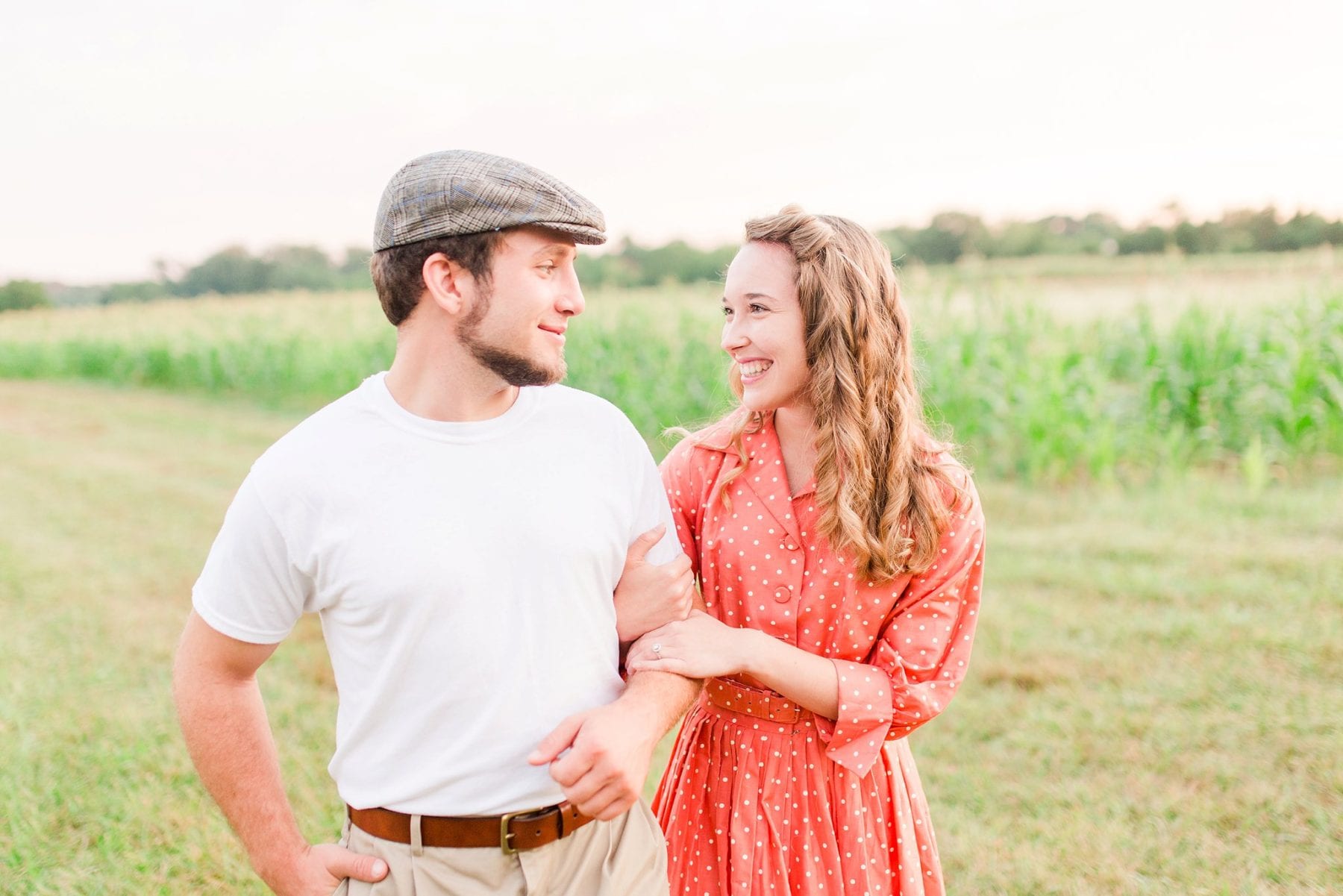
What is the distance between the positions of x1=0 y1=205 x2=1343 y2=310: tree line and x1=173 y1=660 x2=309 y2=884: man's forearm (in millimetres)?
872

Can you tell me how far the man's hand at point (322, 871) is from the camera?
1.78 metres

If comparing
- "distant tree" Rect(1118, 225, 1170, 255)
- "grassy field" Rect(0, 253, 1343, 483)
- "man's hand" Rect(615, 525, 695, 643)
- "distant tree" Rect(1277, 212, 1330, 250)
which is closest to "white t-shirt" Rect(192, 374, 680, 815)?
"man's hand" Rect(615, 525, 695, 643)

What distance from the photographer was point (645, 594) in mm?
1961

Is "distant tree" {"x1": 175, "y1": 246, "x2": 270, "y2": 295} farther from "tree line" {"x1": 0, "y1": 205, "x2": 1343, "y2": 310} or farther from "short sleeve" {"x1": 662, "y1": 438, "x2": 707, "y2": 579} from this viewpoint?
"short sleeve" {"x1": 662, "y1": 438, "x2": 707, "y2": 579}

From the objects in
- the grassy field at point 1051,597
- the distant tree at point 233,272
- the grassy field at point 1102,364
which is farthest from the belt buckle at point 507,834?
the distant tree at point 233,272

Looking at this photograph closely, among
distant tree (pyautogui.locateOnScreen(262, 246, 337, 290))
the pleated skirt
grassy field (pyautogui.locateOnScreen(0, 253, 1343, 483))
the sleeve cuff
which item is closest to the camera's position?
the sleeve cuff

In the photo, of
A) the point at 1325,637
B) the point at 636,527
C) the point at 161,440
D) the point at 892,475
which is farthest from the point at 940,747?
the point at 161,440

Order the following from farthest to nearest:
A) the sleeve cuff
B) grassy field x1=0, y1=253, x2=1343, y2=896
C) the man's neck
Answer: grassy field x1=0, y1=253, x2=1343, y2=896
the sleeve cuff
the man's neck

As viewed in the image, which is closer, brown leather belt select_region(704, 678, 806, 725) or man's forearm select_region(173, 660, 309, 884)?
man's forearm select_region(173, 660, 309, 884)

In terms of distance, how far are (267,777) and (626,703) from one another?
64 cm

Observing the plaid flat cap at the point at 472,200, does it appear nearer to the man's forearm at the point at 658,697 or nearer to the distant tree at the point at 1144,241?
the man's forearm at the point at 658,697

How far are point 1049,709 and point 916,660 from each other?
111 inches

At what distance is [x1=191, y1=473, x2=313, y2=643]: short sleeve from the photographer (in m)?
1.70

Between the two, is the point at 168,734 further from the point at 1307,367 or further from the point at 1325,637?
the point at 1307,367
